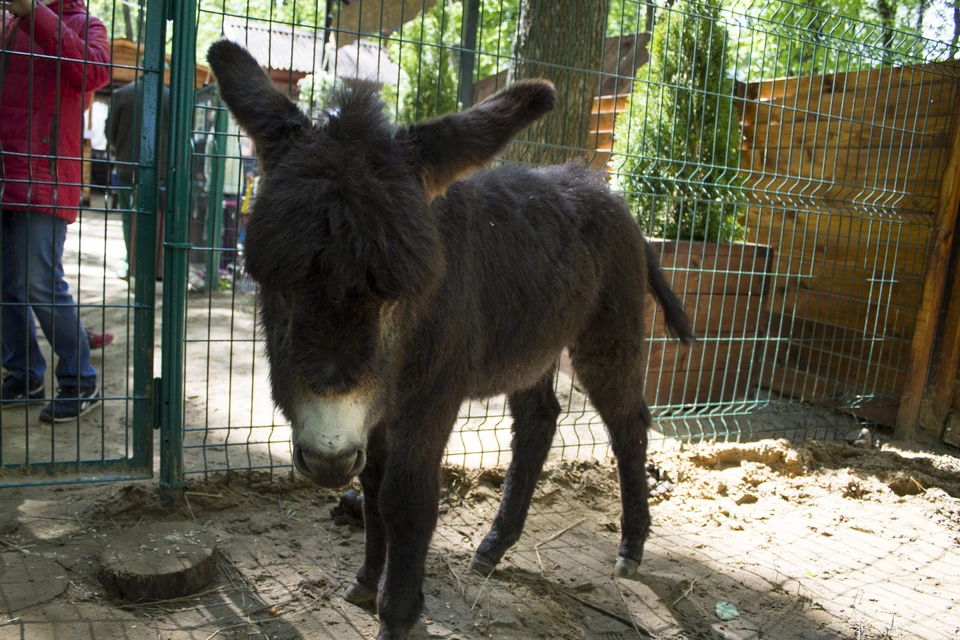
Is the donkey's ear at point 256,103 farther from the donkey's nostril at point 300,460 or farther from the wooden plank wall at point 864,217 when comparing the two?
the wooden plank wall at point 864,217

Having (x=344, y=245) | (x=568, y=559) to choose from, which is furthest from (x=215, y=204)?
(x=344, y=245)

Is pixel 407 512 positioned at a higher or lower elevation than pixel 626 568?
higher

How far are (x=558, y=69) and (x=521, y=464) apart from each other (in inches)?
123

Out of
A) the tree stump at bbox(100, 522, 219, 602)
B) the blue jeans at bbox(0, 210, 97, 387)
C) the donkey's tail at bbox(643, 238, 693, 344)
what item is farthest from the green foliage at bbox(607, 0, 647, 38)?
the tree stump at bbox(100, 522, 219, 602)

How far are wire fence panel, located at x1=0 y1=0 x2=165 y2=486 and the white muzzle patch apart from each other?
1.70 m

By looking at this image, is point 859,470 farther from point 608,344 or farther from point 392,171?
point 392,171

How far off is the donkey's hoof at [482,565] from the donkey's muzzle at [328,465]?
1.59 meters

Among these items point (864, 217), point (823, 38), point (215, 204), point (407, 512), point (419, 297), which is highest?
point (823, 38)

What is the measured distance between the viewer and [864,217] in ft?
18.8

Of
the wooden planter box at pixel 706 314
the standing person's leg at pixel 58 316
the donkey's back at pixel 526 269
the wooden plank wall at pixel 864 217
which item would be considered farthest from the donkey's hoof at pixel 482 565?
the wooden plank wall at pixel 864 217

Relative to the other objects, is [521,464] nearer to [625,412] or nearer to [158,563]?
[625,412]

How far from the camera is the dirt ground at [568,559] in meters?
2.82

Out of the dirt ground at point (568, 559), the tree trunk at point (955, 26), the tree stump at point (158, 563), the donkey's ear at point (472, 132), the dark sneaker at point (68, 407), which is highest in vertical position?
the tree trunk at point (955, 26)

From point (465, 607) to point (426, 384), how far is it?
1.21 meters
